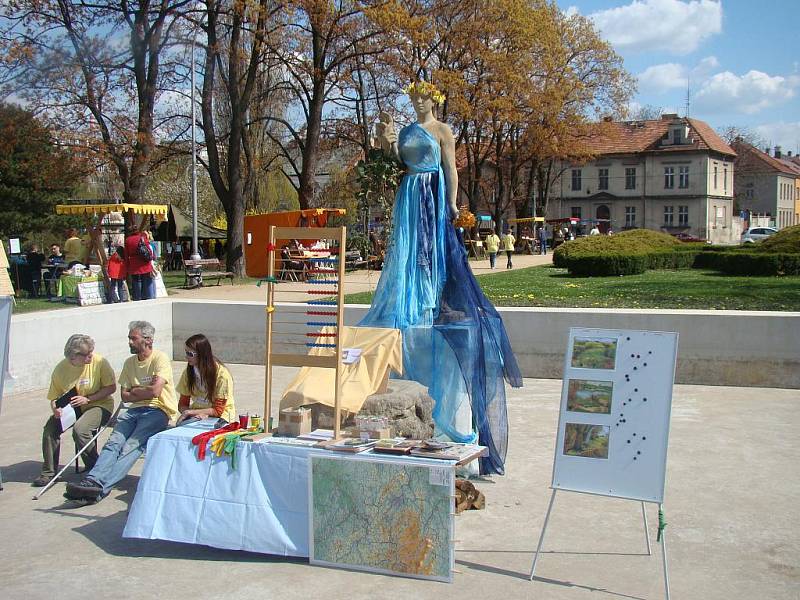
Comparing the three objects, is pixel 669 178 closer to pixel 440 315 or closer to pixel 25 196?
pixel 25 196

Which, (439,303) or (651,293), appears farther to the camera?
(651,293)

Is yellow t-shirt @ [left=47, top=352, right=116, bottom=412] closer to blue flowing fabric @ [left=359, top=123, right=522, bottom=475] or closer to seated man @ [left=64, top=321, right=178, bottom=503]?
seated man @ [left=64, top=321, right=178, bottom=503]

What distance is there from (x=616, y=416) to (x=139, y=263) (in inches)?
567

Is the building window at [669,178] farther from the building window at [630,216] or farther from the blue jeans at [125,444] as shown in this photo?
the blue jeans at [125,444]

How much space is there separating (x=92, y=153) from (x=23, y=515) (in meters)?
18.7

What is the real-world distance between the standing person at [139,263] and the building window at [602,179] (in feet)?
209

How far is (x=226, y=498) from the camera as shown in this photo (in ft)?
17.7

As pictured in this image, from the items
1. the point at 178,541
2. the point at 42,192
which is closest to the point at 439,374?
the point at 178,541

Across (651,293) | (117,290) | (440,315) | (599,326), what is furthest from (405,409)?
(117,290)

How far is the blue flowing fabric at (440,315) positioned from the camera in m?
7.11

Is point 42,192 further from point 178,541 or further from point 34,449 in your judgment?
point 178,541

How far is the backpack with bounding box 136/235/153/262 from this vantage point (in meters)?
17.5

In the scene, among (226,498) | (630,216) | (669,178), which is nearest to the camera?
(226,498)

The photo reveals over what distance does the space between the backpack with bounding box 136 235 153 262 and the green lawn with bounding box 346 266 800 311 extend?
419cm
